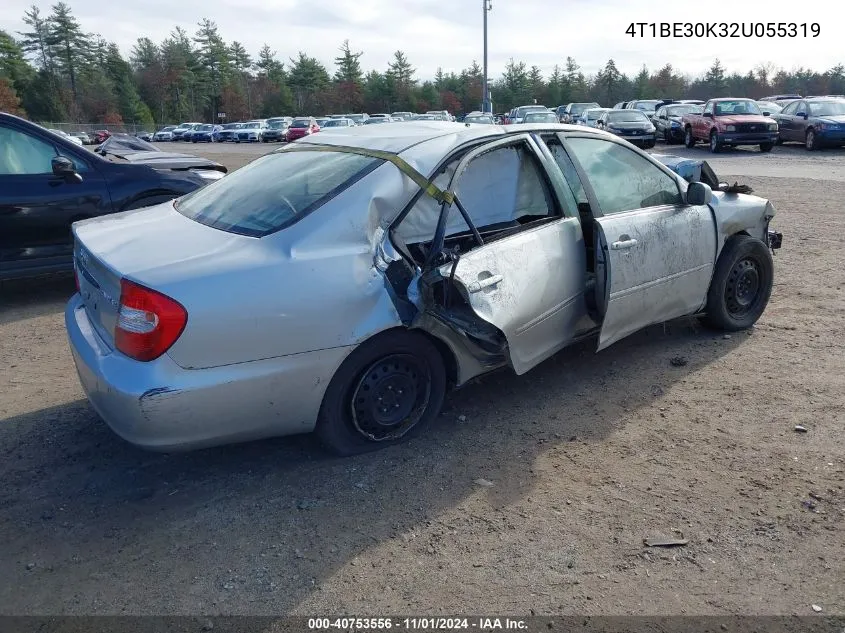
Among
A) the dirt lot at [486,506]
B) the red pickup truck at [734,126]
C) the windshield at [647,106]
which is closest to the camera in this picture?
the dirt lot at [486,506]

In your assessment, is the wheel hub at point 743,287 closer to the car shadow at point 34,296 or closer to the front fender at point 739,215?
the front fender at point 739,215

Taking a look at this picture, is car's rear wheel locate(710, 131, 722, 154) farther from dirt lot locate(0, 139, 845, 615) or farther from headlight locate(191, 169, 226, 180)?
dirt lot locate(0, 139, 845, 615)

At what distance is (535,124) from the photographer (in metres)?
4.35

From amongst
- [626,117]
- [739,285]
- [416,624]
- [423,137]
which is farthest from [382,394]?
[626,117]

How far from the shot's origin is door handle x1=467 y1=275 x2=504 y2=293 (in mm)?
3521

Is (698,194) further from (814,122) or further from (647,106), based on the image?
(647,106)

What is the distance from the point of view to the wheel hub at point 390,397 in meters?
3.53

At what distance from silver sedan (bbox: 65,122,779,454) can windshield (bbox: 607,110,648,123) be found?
2225 cm

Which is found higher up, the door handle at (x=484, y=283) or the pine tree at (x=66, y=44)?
the pine tree at (x=66, y=44)

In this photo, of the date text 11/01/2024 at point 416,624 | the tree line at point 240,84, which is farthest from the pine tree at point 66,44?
the date text 11/01/2024 at point 416,624

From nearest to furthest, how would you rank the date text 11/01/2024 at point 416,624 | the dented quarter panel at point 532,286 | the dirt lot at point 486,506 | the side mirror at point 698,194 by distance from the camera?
the date text 11/01/2024 at point 416,624 < the dirt lot at point 486,506 < the dented quarter panel at point 532,286 < the side mirror at point 698,194

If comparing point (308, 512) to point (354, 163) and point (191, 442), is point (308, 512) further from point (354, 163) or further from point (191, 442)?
point (354, 163)

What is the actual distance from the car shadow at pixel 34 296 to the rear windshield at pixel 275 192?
2938 millimetres

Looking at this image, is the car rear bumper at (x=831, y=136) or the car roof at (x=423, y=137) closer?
the car roof at (x=423, y=137)
